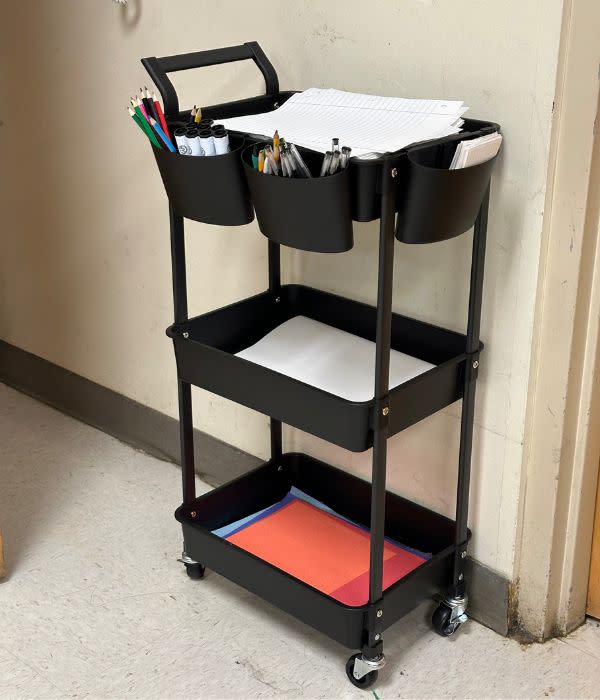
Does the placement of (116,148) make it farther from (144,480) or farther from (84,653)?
(84,653)

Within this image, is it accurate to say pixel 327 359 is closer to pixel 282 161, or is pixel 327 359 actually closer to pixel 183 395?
pixel 183 395

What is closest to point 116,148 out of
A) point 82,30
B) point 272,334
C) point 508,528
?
point 82,30

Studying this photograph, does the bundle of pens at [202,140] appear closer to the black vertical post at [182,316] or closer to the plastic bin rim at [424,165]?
the black vertical post at [182,316]

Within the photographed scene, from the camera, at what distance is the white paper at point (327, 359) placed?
5.55 ft

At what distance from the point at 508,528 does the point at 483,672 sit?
0.25 meters

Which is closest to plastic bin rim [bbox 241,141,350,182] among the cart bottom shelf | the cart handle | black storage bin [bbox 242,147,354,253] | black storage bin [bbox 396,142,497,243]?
black storage bin [bbox 242,147,354,253]

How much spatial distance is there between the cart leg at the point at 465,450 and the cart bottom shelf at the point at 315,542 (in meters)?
0.02

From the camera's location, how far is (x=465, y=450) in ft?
5.82

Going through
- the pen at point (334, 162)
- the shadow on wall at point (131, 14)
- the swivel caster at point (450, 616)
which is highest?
the shadow on wall at point (131, 14)

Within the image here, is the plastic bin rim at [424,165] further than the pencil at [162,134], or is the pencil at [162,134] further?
the pencil at [162,134]

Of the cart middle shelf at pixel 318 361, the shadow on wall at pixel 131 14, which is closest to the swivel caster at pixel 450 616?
the cart middle shelf at pixel 318 361

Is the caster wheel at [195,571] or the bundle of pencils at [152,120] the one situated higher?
the bundle of pencils at [152,120]

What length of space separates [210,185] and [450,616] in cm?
90

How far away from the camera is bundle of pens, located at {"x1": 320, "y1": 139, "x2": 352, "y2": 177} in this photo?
4.61 ft
